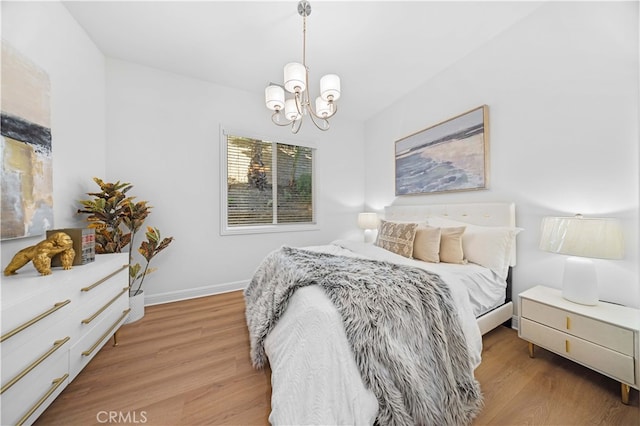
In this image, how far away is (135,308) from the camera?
7.19 feet

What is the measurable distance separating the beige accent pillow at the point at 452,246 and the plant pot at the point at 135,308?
2.95 m

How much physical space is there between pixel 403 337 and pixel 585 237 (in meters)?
1.34

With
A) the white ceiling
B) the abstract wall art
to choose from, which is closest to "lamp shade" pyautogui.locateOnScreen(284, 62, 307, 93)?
the white ceiling

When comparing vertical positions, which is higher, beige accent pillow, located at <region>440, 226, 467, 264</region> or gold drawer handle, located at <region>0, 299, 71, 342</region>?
beige accent pillow, located at <region>440, 226, 467, 264</region>

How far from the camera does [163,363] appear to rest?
158 centimetres

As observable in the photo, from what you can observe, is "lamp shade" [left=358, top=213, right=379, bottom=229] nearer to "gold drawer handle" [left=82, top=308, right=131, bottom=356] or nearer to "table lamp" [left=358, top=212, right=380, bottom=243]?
"table lamp" [left=358, top=212, right=380, bottom=243]

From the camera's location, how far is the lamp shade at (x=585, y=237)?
132 cm

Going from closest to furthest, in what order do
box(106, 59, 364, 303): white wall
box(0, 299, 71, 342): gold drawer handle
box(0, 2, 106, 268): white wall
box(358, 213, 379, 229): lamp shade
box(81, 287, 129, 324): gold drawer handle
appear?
box(0, 299, 71, 342): gold drawer handle, box(81, 287, 129, 324): gold drawer handle, box(0, 2, 106, 268): white wall, box(106, 59, 364, 303): white wall, box(358, 213, 379, 229): lamp shade

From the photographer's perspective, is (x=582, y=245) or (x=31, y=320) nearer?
(x=31, y=320)

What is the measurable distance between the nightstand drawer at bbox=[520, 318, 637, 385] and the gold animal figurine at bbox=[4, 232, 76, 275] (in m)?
3.02

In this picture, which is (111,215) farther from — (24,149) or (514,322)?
(514,322)

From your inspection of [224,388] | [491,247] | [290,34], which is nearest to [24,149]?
[224,388]

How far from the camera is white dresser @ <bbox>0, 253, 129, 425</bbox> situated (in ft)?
2.83

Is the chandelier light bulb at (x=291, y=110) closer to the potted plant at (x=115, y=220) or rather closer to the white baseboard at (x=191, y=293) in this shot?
the potted plant at (x=115, y=220)
